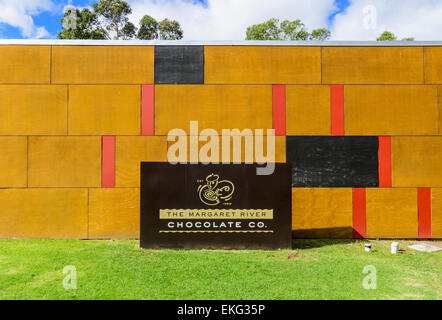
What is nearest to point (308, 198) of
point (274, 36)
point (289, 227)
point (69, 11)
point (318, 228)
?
point (318, 228)

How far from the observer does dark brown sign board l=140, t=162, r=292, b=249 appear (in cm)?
756

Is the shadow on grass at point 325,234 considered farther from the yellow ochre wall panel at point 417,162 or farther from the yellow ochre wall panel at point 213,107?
the yellow ochre wall panel at point 213,107

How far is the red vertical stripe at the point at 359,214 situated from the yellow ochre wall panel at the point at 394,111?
2043 mm

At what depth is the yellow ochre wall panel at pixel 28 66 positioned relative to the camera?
9117mm

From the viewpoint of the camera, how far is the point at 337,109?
9109 millimetres

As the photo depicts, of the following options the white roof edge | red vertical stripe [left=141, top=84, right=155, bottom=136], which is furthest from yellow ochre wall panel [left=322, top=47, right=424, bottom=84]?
red vertical stripe [left=141, top=84, right=155, bottom=136]

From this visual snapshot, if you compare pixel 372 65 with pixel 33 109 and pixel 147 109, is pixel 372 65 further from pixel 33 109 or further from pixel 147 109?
pixel 33 109

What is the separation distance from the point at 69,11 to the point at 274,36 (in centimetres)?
1888

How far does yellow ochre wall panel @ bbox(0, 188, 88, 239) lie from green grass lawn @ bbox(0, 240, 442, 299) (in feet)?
2.38

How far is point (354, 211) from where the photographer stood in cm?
895

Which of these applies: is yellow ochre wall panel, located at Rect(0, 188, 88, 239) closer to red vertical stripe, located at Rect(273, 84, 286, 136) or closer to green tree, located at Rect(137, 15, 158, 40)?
red vertical stripe, located at Rect(273, 84, 286, 136)

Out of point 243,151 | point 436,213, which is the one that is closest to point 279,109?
point 243,151

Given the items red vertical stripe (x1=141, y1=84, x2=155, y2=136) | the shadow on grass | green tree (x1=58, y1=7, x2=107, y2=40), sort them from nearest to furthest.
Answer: the shadow on grass < red vertical stripe (x1=141, y1=84, x2=155, y2=136) < green tree (x1=58, y1=7, x2=107, y2=40)

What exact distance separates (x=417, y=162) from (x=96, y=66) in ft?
37.0
